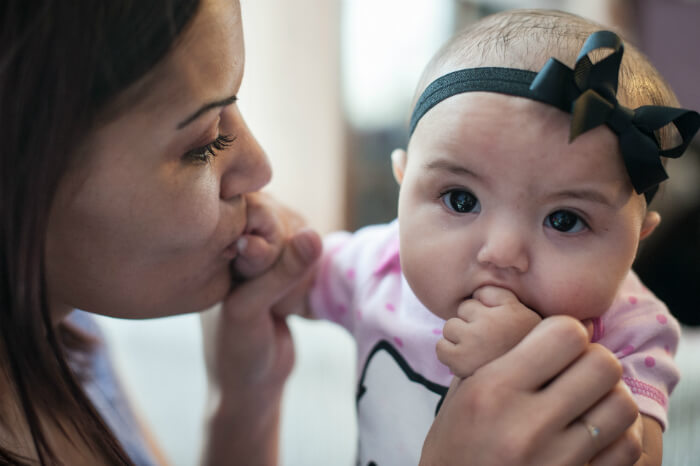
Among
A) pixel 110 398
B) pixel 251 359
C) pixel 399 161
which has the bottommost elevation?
pixel 110 398

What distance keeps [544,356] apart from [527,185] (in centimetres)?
18

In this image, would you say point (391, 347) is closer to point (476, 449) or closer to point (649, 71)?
point (476, 449)

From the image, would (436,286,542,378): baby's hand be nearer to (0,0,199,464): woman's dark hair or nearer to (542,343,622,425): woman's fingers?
(542,343,622,425): woman's fingers

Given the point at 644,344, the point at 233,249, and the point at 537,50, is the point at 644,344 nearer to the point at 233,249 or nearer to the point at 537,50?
the point at 537,50

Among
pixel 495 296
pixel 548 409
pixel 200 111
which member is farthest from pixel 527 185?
pixel 200 111

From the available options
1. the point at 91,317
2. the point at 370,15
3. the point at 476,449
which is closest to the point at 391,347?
the point at 476,449

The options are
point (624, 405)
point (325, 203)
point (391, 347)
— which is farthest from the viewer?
point (325, 203)

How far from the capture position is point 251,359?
1.07m

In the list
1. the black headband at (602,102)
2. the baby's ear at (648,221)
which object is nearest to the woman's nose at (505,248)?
the black headband at (602,102)

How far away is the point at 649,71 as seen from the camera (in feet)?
2.53

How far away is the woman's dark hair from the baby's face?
346 millimetres

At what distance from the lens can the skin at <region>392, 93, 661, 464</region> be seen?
0.65m

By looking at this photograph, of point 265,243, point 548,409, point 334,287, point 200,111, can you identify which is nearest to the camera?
point 548,409

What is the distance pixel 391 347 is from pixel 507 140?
35cm
